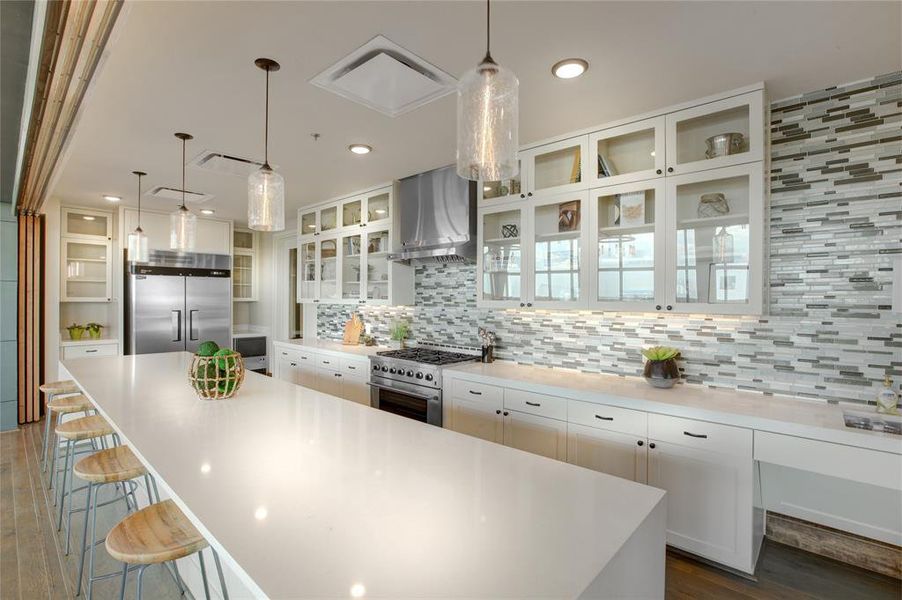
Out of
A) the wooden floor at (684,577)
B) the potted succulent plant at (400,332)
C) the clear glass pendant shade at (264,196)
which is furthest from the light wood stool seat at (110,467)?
the potted succulent plant at (400,332)

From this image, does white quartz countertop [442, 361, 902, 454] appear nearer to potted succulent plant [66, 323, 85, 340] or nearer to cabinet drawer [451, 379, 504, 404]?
cabinet drawer [451, 379, 504, 404]

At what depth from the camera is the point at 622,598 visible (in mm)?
979

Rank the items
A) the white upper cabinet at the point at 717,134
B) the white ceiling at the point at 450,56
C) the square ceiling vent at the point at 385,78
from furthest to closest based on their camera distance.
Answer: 1. the white upper cabinet at the point at 717,134
2. the square ceiling vent at the point at 385,78
3. the white ceiling at the point at 450,56

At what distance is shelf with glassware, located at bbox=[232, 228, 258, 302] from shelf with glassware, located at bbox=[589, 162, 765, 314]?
556cm

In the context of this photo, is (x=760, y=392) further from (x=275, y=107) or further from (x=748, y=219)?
(x=275, y=107)

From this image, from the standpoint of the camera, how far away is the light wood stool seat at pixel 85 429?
2.30 metres

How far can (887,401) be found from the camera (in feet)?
6.64

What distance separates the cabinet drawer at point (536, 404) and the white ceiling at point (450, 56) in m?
1.70

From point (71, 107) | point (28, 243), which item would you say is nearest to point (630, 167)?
point (71, 107)

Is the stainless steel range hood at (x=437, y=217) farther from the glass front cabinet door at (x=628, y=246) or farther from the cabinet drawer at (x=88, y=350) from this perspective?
the cabinet drawer at (x=88, y=350)

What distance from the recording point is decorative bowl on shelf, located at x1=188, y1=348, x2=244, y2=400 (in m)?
2.12

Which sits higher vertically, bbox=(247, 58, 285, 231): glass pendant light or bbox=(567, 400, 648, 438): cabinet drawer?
bbox=(247, 58, 285, 231): glass pendant light

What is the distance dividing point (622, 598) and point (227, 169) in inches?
153

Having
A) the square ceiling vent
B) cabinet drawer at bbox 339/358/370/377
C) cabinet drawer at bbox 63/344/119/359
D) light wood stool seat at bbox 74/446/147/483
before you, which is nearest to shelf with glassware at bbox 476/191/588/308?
the square ceiling vent
